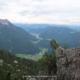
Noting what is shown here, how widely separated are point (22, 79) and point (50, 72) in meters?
6.10

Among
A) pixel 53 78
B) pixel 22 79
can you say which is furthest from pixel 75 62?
pixel 22 79

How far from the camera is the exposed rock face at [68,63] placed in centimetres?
4428

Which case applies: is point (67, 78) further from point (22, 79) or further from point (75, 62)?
point (22, 79)

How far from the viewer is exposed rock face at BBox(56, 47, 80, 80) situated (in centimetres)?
4428

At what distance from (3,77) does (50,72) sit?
10279 mm

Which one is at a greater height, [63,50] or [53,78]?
[63,50]

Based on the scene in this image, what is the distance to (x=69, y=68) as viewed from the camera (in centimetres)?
4584

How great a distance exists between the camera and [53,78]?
1875 inches

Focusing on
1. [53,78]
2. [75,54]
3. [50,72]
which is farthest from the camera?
[50,72]

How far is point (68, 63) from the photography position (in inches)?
1809

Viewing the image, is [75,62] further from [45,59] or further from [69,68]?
[45,59]

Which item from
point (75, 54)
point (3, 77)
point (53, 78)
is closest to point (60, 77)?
point (53, 78)

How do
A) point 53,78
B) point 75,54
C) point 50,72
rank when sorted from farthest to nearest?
point 50,72
point 53,78
point 75,54

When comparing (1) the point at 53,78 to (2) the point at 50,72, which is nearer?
(1) the point at 53,78
